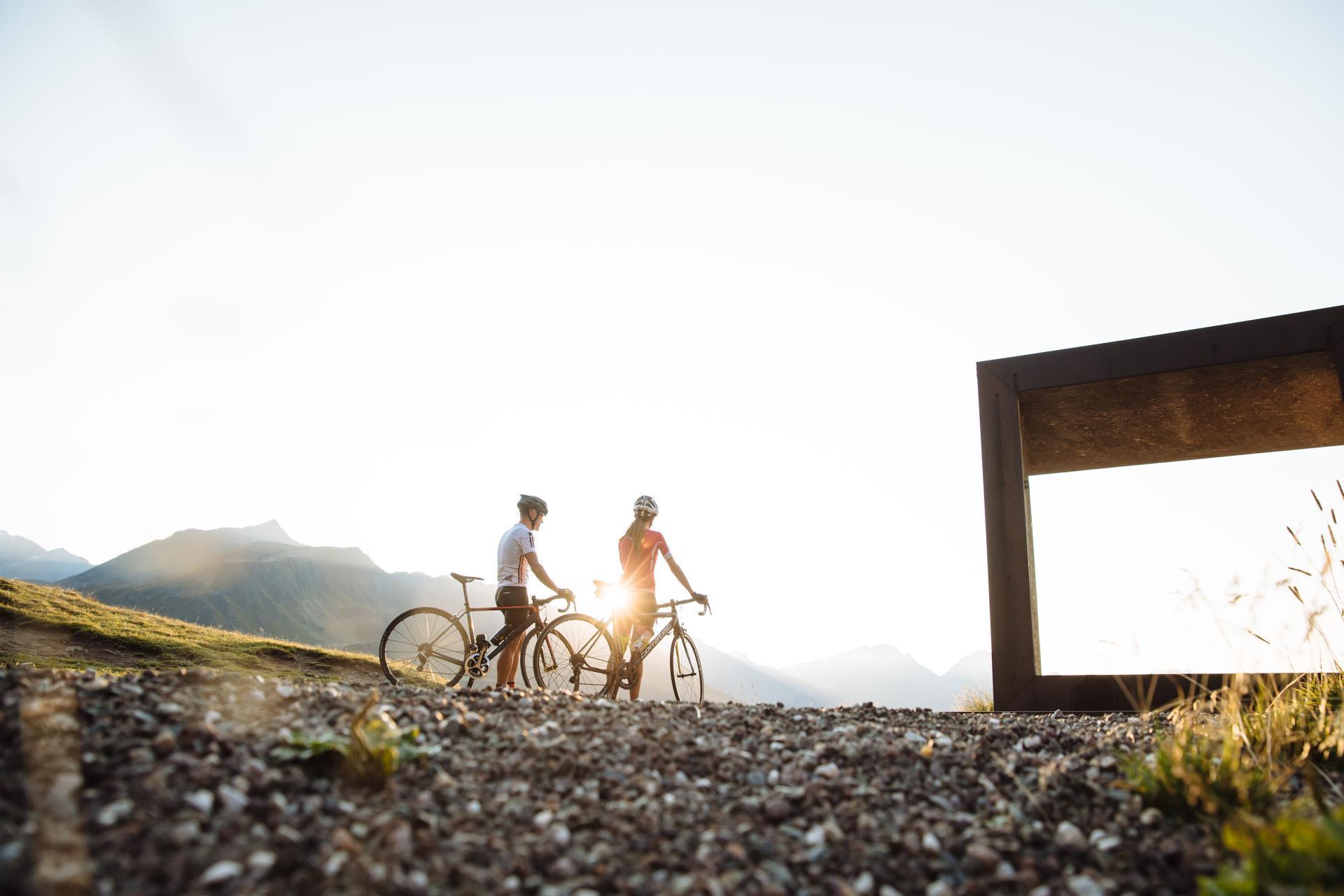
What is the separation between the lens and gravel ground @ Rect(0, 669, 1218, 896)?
246 cm

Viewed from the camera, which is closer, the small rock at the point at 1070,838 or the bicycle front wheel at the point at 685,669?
the small rock at the point at 1070,838

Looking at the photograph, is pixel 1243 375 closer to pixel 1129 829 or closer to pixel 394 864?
pixel 1129 829

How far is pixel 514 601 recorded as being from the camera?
25.7 feet

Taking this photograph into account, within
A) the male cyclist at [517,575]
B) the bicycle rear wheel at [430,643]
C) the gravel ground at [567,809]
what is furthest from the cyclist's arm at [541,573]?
the gravel ground at [567,809]

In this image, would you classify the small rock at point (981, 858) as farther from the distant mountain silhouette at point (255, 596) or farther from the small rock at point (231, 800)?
the distant mountain silhouette at point (255, 596)

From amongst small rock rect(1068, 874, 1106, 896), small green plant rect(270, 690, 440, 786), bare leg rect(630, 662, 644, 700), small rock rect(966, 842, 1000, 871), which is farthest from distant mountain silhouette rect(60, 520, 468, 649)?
small rock rect(1068, 874, 1106, 896)

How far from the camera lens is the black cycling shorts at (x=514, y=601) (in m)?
7.73

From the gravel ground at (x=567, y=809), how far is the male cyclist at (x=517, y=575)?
3336mm

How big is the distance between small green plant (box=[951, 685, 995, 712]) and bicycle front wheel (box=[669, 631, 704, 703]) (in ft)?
15.5

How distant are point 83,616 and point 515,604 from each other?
10588mm

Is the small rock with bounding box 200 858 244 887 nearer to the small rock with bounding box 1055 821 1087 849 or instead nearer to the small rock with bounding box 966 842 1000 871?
the small rock with bounding box 966 842 1000 871

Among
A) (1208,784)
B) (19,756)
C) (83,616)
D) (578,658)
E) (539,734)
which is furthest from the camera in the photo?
(83,616)

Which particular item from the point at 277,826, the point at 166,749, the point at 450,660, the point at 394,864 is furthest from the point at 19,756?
the point at 450,660

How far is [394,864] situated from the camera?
2482 mm
